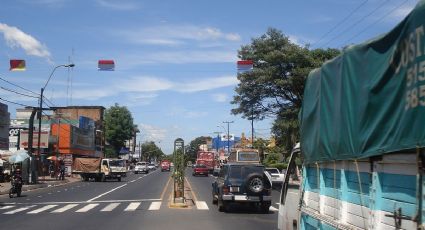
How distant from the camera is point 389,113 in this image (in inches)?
190

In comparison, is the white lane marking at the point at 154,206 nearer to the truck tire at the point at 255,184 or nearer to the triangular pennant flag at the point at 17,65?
the truck tire at the point at 255,184

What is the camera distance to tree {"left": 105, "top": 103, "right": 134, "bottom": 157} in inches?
4387

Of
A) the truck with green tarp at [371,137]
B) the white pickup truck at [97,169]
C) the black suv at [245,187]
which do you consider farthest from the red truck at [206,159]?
the truck with green tarp at [371,137]

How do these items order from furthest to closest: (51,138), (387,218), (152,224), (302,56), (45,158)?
(51,138)
(45,158)
(302,56)
(152,224)
(387,218)

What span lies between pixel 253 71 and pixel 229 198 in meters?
21.7

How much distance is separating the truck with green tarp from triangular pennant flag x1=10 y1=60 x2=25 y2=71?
84.0ft

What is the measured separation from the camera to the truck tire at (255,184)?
61.6 feet

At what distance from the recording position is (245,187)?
62.0 feet

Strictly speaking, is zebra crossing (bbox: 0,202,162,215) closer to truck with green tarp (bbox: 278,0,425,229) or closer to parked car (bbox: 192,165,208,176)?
truck with green tarp (bbox: 278,0,425,229)

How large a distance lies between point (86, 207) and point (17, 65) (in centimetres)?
1247

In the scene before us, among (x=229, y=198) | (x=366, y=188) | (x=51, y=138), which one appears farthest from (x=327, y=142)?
(x=51, y=138)

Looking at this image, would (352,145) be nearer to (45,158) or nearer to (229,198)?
(229,198)

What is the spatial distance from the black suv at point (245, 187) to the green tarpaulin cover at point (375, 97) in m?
11.8

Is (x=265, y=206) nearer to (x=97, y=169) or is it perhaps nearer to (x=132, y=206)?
(x=132, y=206)
